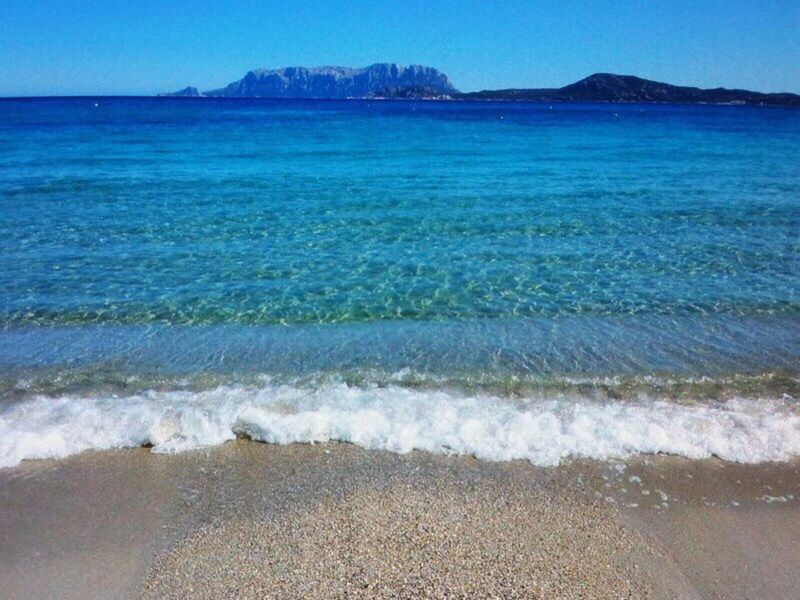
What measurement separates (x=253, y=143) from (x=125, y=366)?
33.4 m

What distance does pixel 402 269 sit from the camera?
13.5m

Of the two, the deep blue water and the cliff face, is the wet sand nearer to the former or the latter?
the deep blue water

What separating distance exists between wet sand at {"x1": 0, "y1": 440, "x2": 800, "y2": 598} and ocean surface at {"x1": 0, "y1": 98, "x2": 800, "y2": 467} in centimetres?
39

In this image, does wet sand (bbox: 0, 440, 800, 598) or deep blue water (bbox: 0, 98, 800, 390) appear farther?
deep blue water (bbox: 0, 98, 800, 390)

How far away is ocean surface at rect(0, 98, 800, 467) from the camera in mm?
7398

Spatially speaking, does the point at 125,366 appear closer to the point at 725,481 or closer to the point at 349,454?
the point at 349,454

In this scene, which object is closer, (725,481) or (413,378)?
(725,481)

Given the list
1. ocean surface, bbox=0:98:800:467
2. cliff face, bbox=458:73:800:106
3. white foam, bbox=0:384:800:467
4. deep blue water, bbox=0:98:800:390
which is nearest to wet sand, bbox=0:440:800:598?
white foam, bbox=0:384:800:467

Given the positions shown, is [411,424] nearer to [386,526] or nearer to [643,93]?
[386,526]

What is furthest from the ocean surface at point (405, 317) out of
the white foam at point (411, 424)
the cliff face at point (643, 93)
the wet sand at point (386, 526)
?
the cliff face at point (643, 93)

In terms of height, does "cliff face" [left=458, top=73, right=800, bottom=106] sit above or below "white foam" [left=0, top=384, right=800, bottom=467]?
above

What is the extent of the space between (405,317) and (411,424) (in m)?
3.76

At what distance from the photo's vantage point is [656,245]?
15.4 m

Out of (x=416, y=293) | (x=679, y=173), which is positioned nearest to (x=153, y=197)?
(x=416, y=293)
